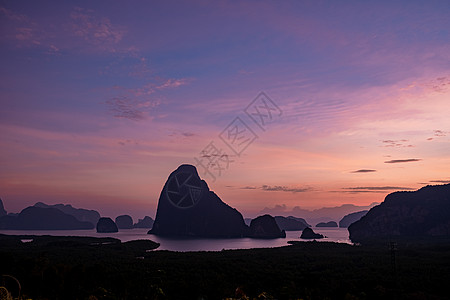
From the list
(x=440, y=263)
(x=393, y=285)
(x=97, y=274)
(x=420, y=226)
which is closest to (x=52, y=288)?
(x=97, y=274)

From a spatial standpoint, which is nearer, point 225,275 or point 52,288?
point 52,288

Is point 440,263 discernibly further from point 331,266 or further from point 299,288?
point 299,288

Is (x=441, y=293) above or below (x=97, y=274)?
below

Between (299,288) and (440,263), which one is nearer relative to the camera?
(299,288)

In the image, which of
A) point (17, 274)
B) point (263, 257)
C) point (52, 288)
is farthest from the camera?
point (263, 257)

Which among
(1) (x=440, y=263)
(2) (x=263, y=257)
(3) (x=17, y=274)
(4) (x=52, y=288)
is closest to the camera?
(4) (x=52, y=288)

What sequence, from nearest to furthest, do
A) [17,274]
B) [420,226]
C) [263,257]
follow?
[17,274]
[263,257]
[420,226]

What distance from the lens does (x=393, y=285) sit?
4841 cm

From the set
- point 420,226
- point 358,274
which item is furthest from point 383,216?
point 358,274

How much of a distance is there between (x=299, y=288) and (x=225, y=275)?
13.4 meters

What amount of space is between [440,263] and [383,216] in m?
136

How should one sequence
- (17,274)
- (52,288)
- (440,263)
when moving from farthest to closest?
(440,263) < (17,274) < (52,288)

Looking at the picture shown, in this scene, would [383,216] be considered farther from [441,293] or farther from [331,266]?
[441,293]

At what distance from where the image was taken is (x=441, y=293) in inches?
1754
